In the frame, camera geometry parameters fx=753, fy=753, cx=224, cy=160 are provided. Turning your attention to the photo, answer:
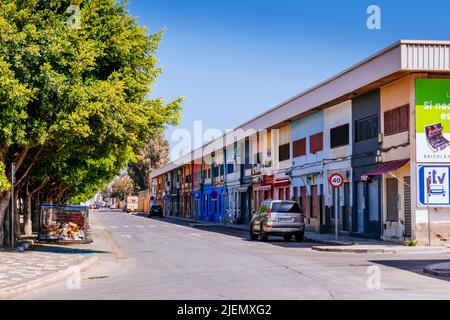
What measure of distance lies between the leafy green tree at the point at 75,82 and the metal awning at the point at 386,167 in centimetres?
933

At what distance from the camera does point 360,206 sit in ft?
117

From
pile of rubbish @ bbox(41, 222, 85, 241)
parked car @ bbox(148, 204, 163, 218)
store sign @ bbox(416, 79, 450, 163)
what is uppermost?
store sign @ bbox(416, 79, 450, 163)

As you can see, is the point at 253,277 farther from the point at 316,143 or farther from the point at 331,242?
the point at 316,143

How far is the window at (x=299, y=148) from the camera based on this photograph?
4628 cm

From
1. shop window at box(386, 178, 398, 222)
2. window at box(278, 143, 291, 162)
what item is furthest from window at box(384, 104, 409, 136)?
window at box(278, 143, 291, 162)

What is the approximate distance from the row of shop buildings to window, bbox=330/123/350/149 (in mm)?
53

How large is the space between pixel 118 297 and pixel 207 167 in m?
69.7

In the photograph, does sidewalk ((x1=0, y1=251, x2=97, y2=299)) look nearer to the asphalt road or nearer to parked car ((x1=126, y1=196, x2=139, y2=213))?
the asphalt road

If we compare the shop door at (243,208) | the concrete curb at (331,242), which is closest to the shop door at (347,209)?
the concrete curb at (331,242)

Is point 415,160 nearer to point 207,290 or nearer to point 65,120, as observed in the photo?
point 65,120

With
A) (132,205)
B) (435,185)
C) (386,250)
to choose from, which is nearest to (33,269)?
(386,250)

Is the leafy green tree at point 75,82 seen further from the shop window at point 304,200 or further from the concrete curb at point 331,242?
the shop window at point 304,200

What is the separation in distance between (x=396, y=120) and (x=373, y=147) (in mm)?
2996

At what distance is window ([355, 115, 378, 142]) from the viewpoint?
33972 millimetres
